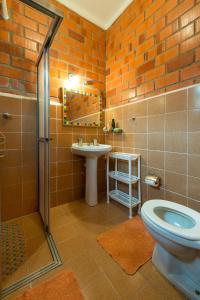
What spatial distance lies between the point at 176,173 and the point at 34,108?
1888 mm

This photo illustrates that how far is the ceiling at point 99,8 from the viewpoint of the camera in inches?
77.4

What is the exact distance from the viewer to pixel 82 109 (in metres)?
2.19

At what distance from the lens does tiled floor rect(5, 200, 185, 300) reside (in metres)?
0.93

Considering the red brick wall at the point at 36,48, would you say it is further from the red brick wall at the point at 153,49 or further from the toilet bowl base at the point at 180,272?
the toilet bowl base at the point at 180,272

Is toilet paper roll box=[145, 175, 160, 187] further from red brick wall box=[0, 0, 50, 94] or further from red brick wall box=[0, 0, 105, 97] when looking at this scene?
red brick wall box=[0, 0, 50, 94]

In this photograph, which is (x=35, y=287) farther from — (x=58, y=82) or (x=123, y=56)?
(x=123, y=56)

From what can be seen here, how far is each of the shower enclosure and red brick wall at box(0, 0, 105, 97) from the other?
0.18 m

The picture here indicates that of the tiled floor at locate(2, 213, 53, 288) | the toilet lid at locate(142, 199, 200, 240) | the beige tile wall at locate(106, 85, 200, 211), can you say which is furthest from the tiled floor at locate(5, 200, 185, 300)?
the beige tile wall at locate(106, 85, 200, 211)

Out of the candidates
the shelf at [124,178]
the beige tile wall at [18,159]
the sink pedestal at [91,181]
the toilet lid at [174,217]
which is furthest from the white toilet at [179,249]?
the beige tile wall at [18,159]

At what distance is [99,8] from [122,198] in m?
2.84

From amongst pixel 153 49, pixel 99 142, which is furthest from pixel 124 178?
pixel 153 49

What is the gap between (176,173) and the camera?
148cm

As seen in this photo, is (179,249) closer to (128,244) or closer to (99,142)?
(128,244)

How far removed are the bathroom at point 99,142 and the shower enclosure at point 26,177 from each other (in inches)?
0.5
